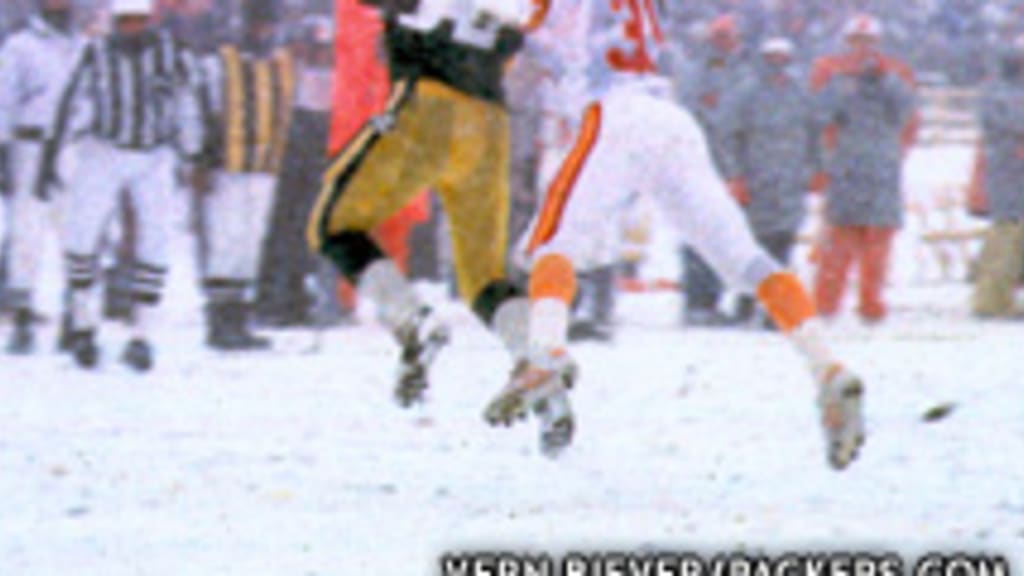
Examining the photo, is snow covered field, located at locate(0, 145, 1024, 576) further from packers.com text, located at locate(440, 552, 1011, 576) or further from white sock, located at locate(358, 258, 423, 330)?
white sock, located at locate(358, 258, 423, 330)

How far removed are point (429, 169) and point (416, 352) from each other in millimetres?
543

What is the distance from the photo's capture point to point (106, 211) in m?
11.2

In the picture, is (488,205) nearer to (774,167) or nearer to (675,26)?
(774,167)

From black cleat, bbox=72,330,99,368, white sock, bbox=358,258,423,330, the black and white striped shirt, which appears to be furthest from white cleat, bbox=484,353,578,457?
the black and white striped shirt

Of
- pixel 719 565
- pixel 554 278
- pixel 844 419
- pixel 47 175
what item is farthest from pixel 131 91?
pixel 719 565

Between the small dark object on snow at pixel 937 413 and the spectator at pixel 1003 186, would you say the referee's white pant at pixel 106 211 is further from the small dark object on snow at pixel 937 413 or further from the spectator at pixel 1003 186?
the spectator at pixel 1003 186

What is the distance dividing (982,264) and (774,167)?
1.61m

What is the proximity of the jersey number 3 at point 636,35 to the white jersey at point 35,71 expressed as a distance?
212 inches

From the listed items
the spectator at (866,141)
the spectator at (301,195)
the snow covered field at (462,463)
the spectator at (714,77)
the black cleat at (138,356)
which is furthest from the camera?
the spectator at (714,77)

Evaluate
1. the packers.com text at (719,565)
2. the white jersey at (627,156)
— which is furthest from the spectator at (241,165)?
the packers.com text at (719,565)

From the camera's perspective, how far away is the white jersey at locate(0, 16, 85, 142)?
11828 millimetres

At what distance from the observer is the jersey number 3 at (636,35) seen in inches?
273

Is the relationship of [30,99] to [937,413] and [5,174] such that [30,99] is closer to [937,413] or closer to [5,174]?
[5,174]

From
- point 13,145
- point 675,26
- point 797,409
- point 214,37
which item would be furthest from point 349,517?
point 675,26
